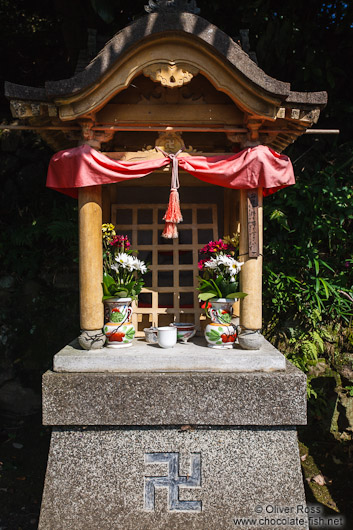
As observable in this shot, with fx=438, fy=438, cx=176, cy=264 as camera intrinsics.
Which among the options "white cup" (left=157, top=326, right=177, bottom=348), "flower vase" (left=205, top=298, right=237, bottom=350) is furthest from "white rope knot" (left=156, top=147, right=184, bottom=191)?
"white cup" (left=157, top=326, right=177, bottom=348)

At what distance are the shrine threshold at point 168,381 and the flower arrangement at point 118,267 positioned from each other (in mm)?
169

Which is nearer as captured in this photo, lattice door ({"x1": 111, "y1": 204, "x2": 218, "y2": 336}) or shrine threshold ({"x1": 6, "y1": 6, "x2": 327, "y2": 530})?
shrine threshold ({"x1": 6, "y1": 6, "x2": 327, "y2": 530})

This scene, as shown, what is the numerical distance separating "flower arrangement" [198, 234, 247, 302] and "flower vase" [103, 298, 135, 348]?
0.66 meters

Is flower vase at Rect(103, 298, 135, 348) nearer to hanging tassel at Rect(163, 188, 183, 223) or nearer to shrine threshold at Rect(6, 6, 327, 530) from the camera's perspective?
shrine threshold at Rect(6, 6, 327, 530)

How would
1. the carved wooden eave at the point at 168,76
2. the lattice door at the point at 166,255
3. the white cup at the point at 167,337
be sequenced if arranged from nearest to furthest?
the carved wooden eave at the point at 168,76 < the white cup at the point at 167,337 < the lattice door at the point at 166,255

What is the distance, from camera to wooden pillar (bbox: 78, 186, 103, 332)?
11.9 ft

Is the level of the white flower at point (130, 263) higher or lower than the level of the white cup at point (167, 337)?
higher

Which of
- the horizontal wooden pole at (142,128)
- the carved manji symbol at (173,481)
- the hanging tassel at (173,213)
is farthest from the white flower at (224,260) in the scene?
the carved manji symbol at (173,481)

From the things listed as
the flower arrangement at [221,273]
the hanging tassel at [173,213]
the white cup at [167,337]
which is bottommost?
the white cup at [167,337]

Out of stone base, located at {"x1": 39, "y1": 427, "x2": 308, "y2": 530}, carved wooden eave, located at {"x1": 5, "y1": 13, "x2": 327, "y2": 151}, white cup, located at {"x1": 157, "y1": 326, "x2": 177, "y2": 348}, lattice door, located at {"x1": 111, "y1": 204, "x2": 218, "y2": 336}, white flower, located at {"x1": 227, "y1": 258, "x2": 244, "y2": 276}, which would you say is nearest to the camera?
stone base, located at {"x1": 39, "y1": 427, "x2": 308, "y2": 530}

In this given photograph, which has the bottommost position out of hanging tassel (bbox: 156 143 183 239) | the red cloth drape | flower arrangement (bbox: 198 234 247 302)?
flower arrangement (bbox: 198 234 247 302)

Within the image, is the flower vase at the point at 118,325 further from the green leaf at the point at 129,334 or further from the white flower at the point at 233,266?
the white flower at the point at 233,266

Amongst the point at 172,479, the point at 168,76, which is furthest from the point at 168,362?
the point at 168,76

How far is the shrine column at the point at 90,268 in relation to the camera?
3.62 metres
